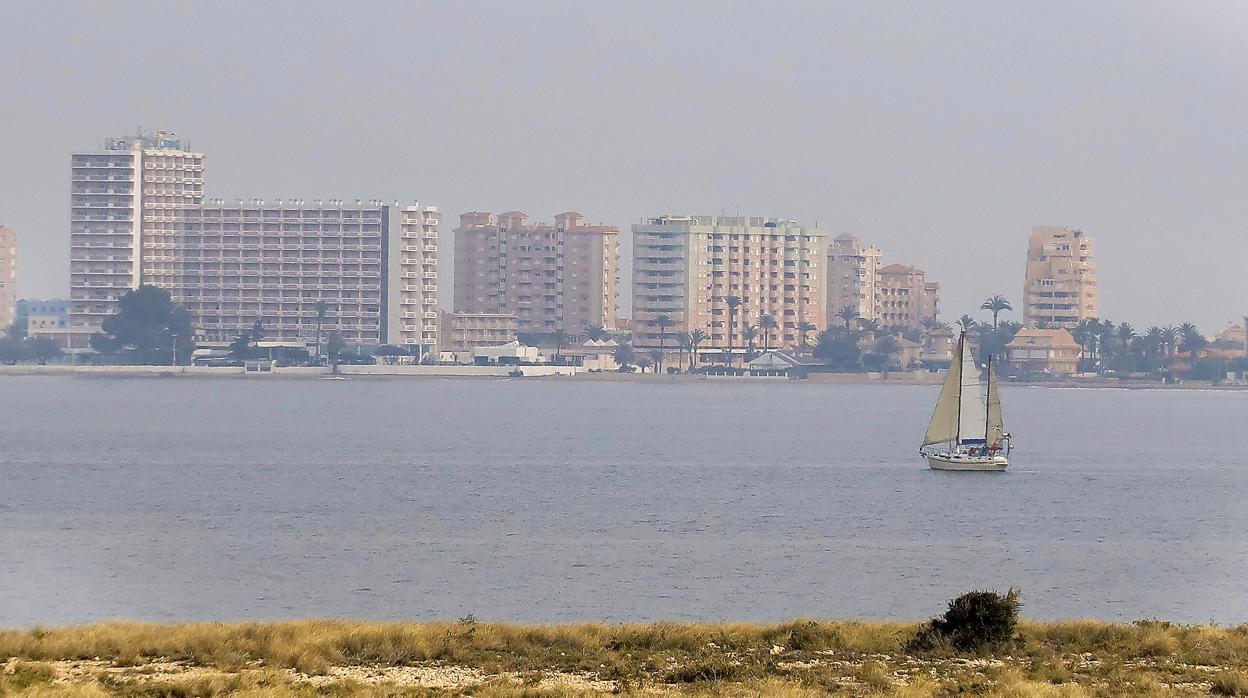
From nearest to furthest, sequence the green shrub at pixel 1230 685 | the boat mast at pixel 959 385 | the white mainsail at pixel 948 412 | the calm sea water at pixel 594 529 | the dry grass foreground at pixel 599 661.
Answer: the dry grass foreground at pixel 599 661 → the green shrub at pixel 1230 685 → the calm sea water at pixel 594 529 → the boat mast at pixel 959 385 → the white mainsail at pixel 948 412

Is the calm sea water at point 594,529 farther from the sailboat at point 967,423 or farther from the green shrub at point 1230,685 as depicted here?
the green shrub at point 1230,685

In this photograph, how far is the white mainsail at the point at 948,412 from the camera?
10225cm

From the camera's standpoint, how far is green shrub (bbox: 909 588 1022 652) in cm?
2675

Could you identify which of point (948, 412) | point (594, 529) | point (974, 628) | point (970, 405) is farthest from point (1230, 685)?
point (948, 412)

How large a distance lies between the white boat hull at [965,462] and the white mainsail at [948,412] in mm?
1048

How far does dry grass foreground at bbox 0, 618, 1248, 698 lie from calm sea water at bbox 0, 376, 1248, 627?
50.3 ft

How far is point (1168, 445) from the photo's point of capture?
14525 centimetres

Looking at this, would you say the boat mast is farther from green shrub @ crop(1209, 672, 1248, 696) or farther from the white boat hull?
green shrub @ crop(1209, 672, 1248, 696)

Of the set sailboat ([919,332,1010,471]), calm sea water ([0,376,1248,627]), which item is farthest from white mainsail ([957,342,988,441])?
calm sea water ([0,376,1248,627])

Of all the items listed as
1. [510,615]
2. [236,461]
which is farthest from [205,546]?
[236,461]

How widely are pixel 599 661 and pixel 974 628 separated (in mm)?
6048

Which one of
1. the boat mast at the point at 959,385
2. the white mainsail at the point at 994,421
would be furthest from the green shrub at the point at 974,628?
the white mainsail at the point at 994,421

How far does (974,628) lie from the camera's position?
27.0 m

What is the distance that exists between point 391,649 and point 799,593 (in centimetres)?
2416
